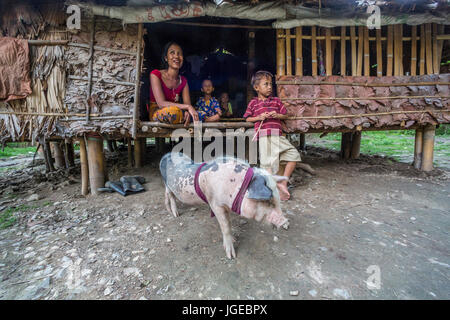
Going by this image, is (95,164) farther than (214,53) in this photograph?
No

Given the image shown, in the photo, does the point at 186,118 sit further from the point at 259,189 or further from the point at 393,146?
the point at 393,146

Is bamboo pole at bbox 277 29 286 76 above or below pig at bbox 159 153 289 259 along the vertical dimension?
above

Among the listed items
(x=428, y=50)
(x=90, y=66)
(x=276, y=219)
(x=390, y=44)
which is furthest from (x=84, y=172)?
(x=428, y=50)

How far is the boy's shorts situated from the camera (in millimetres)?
3766

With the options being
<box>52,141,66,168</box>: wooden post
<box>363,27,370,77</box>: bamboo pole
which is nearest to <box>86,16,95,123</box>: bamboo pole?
<box>52,141,66,168</box>: wooden post

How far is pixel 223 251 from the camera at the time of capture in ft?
7.73

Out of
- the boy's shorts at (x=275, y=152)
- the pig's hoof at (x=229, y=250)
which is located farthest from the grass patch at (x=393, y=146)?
the pig's hoof at (x=229, y=250)

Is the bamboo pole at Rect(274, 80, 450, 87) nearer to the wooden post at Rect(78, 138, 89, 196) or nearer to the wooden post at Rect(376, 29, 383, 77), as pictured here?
the wooden post at Rect(376, 29, 383, 77)

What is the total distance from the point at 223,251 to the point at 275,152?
1.99 m

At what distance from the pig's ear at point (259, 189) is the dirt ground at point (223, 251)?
78cm

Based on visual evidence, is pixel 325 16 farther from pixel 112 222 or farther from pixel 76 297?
pixel 76 297

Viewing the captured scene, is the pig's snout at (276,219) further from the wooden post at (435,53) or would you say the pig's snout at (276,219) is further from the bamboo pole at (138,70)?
the wooden post at (435,53)

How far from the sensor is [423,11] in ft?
13.4
